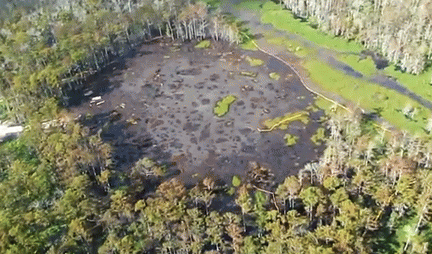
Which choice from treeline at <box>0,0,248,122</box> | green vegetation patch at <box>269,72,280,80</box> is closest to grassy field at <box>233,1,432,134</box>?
green vegetation patch at <box>269,72,280,80</box>

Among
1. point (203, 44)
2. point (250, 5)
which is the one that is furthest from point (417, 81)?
point (250, 5)

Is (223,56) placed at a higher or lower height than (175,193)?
higher

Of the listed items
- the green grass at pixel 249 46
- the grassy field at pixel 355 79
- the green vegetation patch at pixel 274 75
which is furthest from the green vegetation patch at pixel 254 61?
the grassy field at pixel 355 79

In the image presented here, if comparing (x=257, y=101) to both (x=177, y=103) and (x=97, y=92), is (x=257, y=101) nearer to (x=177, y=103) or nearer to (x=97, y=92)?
(x=177, y=103)

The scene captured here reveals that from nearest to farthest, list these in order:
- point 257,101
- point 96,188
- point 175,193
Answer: point 175,193 → point 96,188 → point 257,101

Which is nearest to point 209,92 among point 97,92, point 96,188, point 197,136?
point 197,136

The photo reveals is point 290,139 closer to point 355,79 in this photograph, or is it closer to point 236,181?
point 236,181
